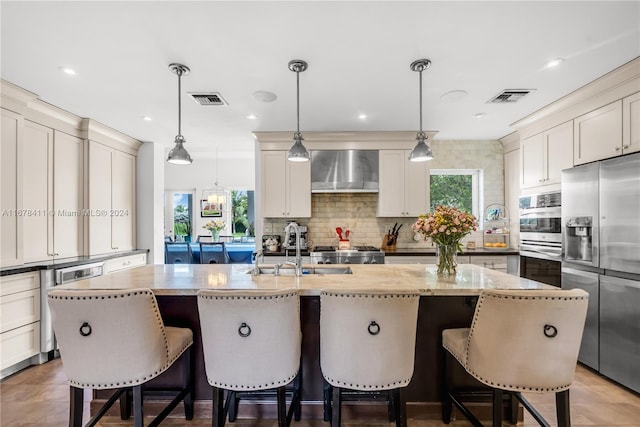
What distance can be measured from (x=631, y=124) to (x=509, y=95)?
0.93 m

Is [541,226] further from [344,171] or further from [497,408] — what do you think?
[497,408]

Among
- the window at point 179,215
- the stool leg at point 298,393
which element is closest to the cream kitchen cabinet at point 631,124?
the stool leg at point 298,393

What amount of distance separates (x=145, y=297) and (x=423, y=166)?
3686mm

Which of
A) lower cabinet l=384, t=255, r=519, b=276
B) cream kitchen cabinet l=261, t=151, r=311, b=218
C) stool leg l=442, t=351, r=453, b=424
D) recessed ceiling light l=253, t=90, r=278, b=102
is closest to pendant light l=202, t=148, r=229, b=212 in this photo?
cream kitchen cabinet l=261, t=151, r=311, b=218

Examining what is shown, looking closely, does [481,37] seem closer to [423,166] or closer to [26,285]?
[423,166]

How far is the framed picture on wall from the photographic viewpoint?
7.27 m

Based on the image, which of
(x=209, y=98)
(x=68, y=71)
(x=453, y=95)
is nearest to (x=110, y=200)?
(x=68, y=71)

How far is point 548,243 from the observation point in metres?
3.33

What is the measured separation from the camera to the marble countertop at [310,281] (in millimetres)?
1762

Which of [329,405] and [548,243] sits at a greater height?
[548,243]

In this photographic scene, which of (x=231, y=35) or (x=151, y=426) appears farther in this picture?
(x=231, y=35)

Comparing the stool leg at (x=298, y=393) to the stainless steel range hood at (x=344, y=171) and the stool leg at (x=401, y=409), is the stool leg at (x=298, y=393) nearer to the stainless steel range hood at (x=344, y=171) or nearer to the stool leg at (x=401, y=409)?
the stool leg at (x=401, y=409)

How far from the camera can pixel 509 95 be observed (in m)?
2.96

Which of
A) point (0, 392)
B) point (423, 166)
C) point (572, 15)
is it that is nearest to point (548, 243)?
point (423, 166)
